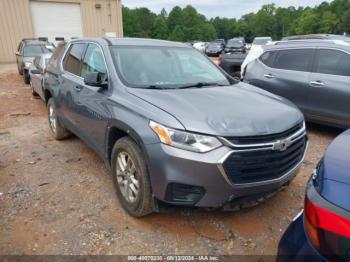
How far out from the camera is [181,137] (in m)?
2.39

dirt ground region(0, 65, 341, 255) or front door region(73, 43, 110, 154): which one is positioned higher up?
front door region(73, 43, 110, 154)

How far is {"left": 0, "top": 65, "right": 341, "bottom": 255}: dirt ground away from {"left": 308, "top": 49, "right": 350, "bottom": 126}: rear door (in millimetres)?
1287

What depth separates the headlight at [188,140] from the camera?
7.72ft

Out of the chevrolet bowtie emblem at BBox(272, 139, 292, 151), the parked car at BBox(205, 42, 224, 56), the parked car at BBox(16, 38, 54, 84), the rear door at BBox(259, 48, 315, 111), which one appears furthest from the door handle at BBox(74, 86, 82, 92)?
the parked car at BBox(205, 42, 224, 56)

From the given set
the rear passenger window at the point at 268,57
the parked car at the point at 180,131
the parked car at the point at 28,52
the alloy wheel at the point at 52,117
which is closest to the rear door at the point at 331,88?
the rear passenger window at the point at 268,57

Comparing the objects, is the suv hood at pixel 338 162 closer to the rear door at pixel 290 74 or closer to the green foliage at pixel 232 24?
the rear door at pixel 290 74

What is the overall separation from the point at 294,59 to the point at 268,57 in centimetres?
60

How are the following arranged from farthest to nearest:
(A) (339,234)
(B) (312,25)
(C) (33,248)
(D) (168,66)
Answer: (B) (312,25) < (D) (168,66) < (C) (33,248) < (A) (339,234)

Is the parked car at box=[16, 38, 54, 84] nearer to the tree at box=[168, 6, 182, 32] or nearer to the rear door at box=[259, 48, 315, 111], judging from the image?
the rear door at box=[259, 48, 315, 111]

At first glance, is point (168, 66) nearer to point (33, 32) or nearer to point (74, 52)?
point (74, 52)

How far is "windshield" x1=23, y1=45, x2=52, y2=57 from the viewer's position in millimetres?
12148

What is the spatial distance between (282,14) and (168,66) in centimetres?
9720

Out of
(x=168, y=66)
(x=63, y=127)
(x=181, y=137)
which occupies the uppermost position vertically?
(x=168, y=66)

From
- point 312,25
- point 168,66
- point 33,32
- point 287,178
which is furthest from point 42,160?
point 312,25
